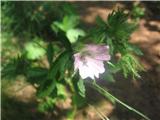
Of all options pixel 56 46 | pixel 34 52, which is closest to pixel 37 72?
pixel 56 46

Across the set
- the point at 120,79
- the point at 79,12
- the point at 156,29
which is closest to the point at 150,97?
the point at 120,79

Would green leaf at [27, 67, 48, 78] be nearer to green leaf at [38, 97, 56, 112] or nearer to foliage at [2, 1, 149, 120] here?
foliage at [2, 1, 149, 120]

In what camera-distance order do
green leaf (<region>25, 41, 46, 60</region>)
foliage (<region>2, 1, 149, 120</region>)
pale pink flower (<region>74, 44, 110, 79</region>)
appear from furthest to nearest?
green leaf (<region>25, 41, 46, 60</region>)
foliage (<region>2, 1, 149, 120</region>)
pale pink flower (<region>74, 44, 110, 79</region>)

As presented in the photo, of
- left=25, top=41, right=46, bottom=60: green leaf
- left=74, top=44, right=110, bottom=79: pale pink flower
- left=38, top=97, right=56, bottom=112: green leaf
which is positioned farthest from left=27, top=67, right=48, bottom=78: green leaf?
left=25, top=41, right=46, bottom=60: green leaf

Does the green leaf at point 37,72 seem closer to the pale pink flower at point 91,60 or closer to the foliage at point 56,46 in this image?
the foliage at point 56,46

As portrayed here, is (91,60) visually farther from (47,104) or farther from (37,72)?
(47,104)

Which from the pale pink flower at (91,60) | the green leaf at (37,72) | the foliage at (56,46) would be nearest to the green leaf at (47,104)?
the foliage at (56,46)
